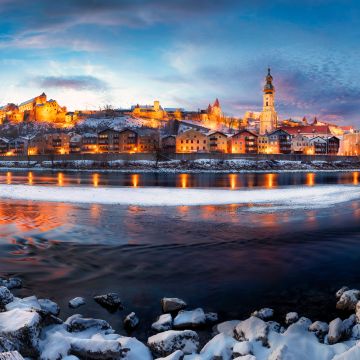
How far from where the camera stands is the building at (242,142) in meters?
134

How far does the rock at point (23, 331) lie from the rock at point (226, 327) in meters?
3.43

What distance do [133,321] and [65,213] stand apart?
667 inches

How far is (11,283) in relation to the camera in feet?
34.1

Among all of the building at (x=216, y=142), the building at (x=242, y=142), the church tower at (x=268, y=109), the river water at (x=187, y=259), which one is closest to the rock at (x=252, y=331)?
the river water at (x=187, y=259)

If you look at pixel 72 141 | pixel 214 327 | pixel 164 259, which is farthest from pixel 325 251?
pixel 72 141

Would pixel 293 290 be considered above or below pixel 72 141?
below

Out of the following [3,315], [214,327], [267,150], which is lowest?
[214,327]

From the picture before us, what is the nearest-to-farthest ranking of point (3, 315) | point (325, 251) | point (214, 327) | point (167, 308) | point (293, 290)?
point (3, 315) → point (214, 327) → point (167, 308) → point (293, 290) → point (325, 251)

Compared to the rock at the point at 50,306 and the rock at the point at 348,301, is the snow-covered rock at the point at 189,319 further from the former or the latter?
the rock at the point at 348,301

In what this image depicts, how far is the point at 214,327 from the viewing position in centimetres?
819

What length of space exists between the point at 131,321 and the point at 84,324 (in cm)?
98

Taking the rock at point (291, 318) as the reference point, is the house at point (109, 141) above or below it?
above

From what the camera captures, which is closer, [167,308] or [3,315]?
[3,315]

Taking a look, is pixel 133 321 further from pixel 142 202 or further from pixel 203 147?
pixel 203 147
